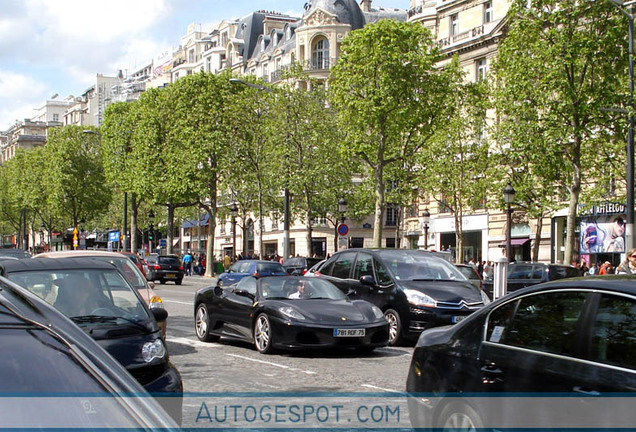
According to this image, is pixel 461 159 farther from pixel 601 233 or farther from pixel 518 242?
pixel 601 233

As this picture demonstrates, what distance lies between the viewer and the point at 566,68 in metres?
29.5

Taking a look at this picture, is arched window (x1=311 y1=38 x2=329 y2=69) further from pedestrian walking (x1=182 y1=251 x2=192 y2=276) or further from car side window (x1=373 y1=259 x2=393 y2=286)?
car side window (x1=373 y1=259 x2=393 y2=286)

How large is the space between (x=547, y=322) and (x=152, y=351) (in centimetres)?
341

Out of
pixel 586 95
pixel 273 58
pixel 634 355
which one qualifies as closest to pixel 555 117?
pixel 586 95

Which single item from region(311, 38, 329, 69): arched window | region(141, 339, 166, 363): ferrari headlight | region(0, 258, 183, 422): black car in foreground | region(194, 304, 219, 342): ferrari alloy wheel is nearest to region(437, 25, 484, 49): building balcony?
region(311, 38, 329, 69): arched window

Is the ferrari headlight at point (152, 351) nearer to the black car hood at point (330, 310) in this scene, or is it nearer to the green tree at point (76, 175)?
the black car hood at point (330, 310)

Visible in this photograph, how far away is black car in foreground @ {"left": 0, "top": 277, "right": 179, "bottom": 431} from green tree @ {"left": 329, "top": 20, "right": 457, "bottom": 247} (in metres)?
32.4

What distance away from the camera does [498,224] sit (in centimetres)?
4916

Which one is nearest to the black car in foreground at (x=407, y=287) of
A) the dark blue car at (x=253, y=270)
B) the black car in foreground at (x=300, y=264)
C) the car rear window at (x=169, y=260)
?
the dark blue car at (x=253, y=270)

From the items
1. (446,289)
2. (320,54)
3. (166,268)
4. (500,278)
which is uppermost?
(320,54)

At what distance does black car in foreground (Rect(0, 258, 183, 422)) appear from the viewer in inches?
267

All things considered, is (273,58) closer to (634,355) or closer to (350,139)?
(350,139)

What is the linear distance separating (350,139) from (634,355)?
103ft

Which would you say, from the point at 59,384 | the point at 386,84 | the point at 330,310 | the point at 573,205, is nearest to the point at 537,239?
the point at 573,205
